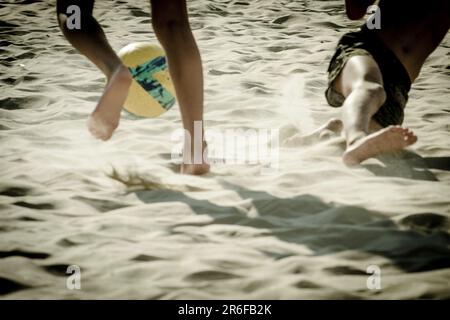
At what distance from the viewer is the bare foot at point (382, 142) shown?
2.05 metres

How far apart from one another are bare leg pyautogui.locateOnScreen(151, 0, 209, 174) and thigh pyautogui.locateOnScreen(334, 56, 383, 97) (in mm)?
827

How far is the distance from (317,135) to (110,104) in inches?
51.7

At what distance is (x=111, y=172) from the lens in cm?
246

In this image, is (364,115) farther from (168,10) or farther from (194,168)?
(168,10)

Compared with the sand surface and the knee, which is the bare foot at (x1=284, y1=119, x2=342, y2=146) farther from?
the knee

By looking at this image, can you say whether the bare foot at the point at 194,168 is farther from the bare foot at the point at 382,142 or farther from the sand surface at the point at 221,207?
the bare foot at the point at 382,142

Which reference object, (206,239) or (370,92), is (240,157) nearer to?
(370,92)

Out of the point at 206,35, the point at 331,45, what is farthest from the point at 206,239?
the point at 206,35

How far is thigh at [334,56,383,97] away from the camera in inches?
95.4

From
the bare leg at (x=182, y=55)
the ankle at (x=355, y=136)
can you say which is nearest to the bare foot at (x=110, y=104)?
the bare leg at (x=182, y=55)

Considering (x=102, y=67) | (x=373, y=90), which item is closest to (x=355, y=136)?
(x=373, y=90)

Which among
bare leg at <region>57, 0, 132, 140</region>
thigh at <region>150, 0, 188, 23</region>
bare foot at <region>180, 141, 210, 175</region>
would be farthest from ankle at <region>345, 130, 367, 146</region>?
bare leg at <region>57, 0, 132, 140</region>

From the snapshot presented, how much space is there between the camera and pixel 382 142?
2.07 meters
